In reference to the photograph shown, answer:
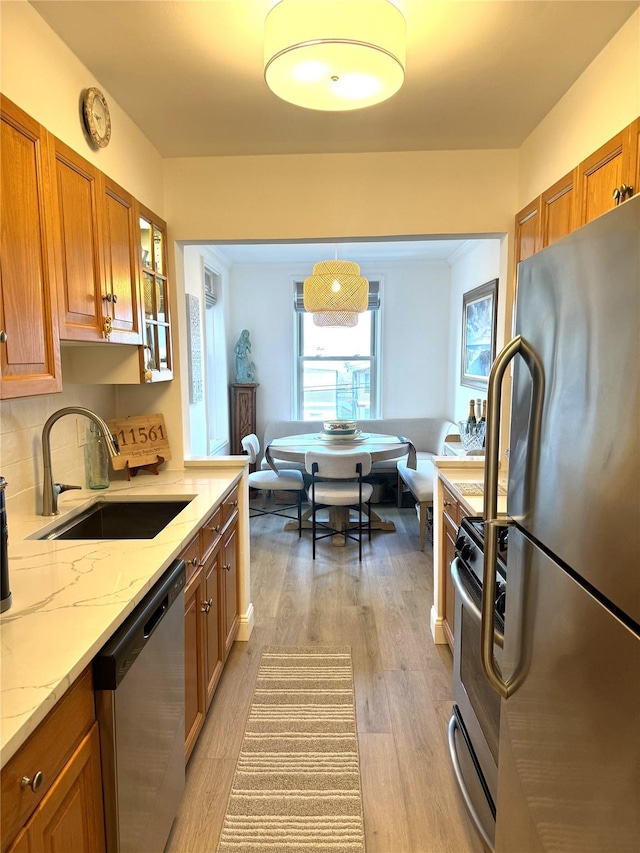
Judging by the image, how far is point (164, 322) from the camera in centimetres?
260

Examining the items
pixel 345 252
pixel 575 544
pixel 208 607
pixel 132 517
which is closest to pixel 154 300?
pixel 132 517

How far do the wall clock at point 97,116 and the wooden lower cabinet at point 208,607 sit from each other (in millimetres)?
1490

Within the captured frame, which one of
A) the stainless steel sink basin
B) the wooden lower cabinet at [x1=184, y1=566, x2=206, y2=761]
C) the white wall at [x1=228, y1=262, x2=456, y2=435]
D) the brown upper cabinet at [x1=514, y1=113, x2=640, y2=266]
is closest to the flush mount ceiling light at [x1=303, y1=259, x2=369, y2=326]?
the white wall at [x1=228, y1=262, x2=456, y2=435]

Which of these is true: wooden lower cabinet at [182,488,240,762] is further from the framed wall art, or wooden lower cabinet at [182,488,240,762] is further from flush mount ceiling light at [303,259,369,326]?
the framed wall art

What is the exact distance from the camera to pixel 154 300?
2465 mm

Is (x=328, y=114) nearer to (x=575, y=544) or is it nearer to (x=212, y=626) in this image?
(x=575, y=544)

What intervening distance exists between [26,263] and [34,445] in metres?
0.79

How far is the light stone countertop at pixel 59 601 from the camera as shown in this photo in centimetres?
89

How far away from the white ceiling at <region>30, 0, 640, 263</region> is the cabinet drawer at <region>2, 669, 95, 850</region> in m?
1.88

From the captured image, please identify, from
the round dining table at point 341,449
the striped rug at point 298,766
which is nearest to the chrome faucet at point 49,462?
the striped rug at point 298,766

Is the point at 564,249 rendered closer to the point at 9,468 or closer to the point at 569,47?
the point at 569,47

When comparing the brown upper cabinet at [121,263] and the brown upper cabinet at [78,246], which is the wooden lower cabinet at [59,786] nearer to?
the brown upper cabinet at [78,246]

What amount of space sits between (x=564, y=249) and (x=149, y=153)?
2.23 m

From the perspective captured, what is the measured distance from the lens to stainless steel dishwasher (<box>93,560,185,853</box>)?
113cm
